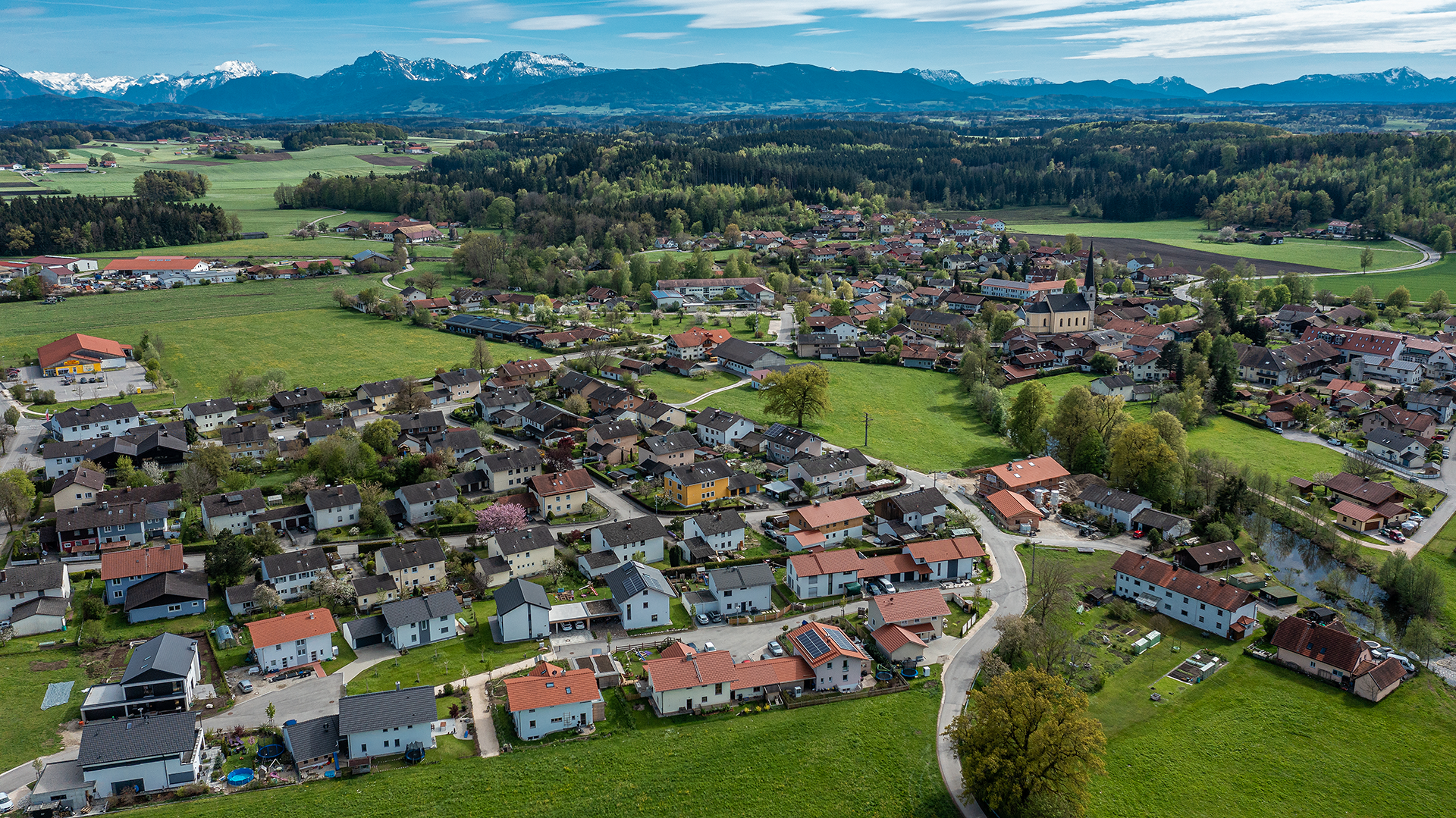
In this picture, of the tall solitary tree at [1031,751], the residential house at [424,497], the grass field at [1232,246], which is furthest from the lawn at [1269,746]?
the grass field at [1232,246]

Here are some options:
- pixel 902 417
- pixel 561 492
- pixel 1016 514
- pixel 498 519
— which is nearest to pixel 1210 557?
pixel 1016 514

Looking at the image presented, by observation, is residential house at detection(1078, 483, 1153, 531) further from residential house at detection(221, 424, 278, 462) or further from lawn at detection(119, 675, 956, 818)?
residential house at detection(221, 424, 278, 462)

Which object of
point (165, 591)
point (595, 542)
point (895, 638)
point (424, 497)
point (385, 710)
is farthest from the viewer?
point (424, 497)

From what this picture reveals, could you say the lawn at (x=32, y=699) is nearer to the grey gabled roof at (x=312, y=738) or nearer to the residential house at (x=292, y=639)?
the residential house at (x=292, y=639)

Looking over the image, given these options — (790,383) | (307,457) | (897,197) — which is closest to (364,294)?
(307,457)

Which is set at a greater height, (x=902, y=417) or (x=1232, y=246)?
(x=1232, y=246)

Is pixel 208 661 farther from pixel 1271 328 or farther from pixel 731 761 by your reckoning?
pixel 1271 328

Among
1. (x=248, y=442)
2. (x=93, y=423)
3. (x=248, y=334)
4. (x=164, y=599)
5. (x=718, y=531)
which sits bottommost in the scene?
(x=718, y=531)

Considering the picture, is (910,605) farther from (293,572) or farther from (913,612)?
(293,572)
